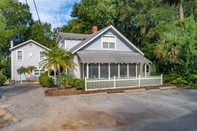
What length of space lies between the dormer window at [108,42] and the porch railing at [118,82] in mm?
5590

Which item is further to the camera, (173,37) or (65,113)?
(173,37)

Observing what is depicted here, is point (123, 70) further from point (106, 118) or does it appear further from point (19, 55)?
point (19, 55)

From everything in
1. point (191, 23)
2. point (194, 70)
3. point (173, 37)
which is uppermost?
point (191, 23)

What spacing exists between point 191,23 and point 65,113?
51.5 ft

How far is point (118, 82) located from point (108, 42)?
621 centimetres

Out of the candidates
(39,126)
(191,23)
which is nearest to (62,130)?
(39,126)

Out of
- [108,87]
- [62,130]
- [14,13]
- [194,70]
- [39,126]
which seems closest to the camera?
[62,130]

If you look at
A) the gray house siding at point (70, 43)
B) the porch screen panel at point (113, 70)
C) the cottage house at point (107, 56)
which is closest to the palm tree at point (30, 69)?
the gray house siding at point (70, 43)

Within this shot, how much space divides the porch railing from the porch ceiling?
266 cm

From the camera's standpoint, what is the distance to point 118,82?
1527cm

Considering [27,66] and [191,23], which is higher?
[191,23]

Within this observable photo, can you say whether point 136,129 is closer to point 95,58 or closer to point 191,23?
point 95,58

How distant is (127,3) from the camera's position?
1126 inches

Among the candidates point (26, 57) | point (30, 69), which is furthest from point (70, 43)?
point (26, 57)
